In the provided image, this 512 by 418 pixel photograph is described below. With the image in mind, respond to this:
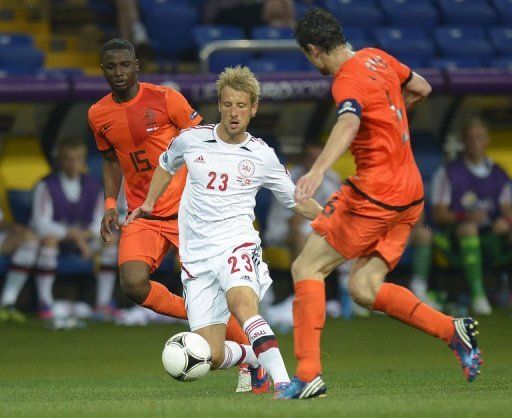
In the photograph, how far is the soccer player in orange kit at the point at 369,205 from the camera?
6582 millimetres

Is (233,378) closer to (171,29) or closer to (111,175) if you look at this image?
(111,175)

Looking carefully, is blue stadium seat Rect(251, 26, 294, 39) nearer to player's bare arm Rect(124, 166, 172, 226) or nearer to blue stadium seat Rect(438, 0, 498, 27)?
blue stadium seat Rect(438, 0, 498, 27)

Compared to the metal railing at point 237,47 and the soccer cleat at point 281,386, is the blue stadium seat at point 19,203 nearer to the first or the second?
the metal railing at point 237,47

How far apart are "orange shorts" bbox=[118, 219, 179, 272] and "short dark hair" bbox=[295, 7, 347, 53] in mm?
1816

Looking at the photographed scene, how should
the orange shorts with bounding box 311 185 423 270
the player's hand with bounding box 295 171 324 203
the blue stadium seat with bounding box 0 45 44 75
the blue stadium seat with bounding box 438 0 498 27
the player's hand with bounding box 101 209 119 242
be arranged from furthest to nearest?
the blue stadium seat with bounding box 438 0 498 27 < the blue stadium seat with bounding box 0 45 44 75 < the player's hand with bounding box 101 209 119 242 < the orange shorts with bounding box 311 185 423 270 < the player's hand with bounding box 295 171 324 203

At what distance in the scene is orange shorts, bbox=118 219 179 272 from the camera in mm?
7840

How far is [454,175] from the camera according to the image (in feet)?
39.7

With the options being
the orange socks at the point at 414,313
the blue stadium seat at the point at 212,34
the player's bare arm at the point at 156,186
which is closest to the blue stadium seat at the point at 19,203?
the blue stadium seat at the point at 212,34

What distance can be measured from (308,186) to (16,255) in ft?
20.7

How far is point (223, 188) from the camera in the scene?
6.72 meters

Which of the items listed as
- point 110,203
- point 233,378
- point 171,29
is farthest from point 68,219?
point 110,203

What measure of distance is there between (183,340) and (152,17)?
7772mm

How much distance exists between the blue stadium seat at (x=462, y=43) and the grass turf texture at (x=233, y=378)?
3.77 meters

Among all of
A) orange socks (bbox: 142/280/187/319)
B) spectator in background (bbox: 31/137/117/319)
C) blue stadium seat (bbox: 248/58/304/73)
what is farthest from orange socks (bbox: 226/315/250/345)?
blue stadium seat (bbox: 248/58/304/73)
